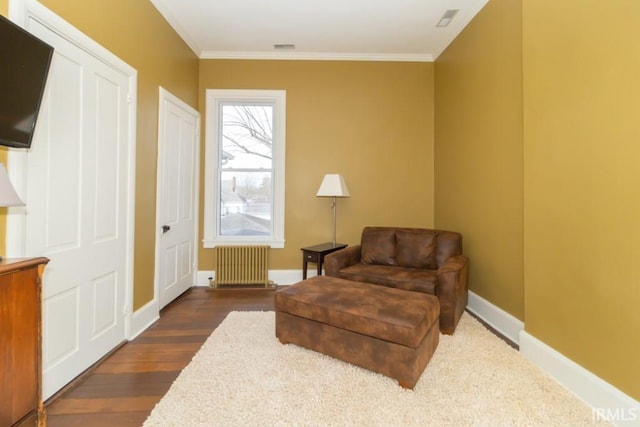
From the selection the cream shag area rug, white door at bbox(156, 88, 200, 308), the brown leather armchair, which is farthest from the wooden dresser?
the brown leather armchair

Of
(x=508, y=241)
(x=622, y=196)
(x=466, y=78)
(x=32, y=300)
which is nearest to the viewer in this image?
(x=32, y=300)

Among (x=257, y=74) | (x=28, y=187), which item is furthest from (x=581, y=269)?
(x=257, y=74)

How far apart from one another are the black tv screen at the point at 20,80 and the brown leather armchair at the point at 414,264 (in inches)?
96.0

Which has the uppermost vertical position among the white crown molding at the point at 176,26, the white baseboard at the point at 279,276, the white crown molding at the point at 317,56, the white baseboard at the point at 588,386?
the white crown molding at the point at 317,56

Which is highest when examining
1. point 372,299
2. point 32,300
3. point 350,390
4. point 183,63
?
point 183,63

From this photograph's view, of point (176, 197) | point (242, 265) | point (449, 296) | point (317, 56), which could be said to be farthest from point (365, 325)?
point (317, 56)

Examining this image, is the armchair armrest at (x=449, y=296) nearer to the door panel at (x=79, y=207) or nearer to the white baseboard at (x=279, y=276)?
the white baseboard at (x=279, y=276)

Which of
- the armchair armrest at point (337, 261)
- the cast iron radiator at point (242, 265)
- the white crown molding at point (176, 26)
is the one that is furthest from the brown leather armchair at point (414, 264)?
the white crown molding at point (176, 26)

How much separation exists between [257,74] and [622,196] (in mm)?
3957

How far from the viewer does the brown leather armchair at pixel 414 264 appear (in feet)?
8.27

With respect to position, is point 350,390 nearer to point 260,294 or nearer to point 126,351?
point 126,351

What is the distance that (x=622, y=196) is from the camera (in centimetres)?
149

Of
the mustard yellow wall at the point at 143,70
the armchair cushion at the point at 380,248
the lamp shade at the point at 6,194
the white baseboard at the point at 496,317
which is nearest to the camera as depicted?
the lamp shade at the point at 6,194
